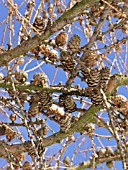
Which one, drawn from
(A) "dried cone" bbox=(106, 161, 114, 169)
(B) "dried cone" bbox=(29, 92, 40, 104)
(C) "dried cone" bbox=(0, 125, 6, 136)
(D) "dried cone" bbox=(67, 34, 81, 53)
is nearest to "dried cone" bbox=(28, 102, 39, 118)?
(B) "dried cone" bbox=(29, 92, 40, 104)

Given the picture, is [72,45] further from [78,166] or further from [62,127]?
[78,166]

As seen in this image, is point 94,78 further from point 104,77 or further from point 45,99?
point 45,99

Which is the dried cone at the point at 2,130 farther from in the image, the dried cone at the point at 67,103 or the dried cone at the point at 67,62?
the dried cone at the point at 67,62

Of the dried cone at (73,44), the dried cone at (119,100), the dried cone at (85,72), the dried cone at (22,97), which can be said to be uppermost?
the dried cone at (73,44)

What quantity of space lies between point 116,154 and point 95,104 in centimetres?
51

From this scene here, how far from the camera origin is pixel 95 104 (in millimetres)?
1277

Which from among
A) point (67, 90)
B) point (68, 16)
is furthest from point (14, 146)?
point (68, 16)

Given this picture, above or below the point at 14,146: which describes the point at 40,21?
above

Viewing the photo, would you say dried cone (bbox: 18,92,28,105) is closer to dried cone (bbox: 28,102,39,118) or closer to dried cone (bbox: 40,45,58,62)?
dried cone (bbox: 28,102,39,118)

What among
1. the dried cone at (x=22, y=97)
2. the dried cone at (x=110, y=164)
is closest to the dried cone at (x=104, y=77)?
the dried cone at (x=22, y=97)

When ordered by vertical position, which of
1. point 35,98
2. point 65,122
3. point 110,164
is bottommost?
point 110,164

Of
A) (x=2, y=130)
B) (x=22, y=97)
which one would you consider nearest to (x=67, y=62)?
(x=22, y=97)

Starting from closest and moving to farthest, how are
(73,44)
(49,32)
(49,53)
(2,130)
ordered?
(49,32) → (73,44) → (49,53) → (2,130)

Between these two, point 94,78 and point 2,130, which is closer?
point 94,78
